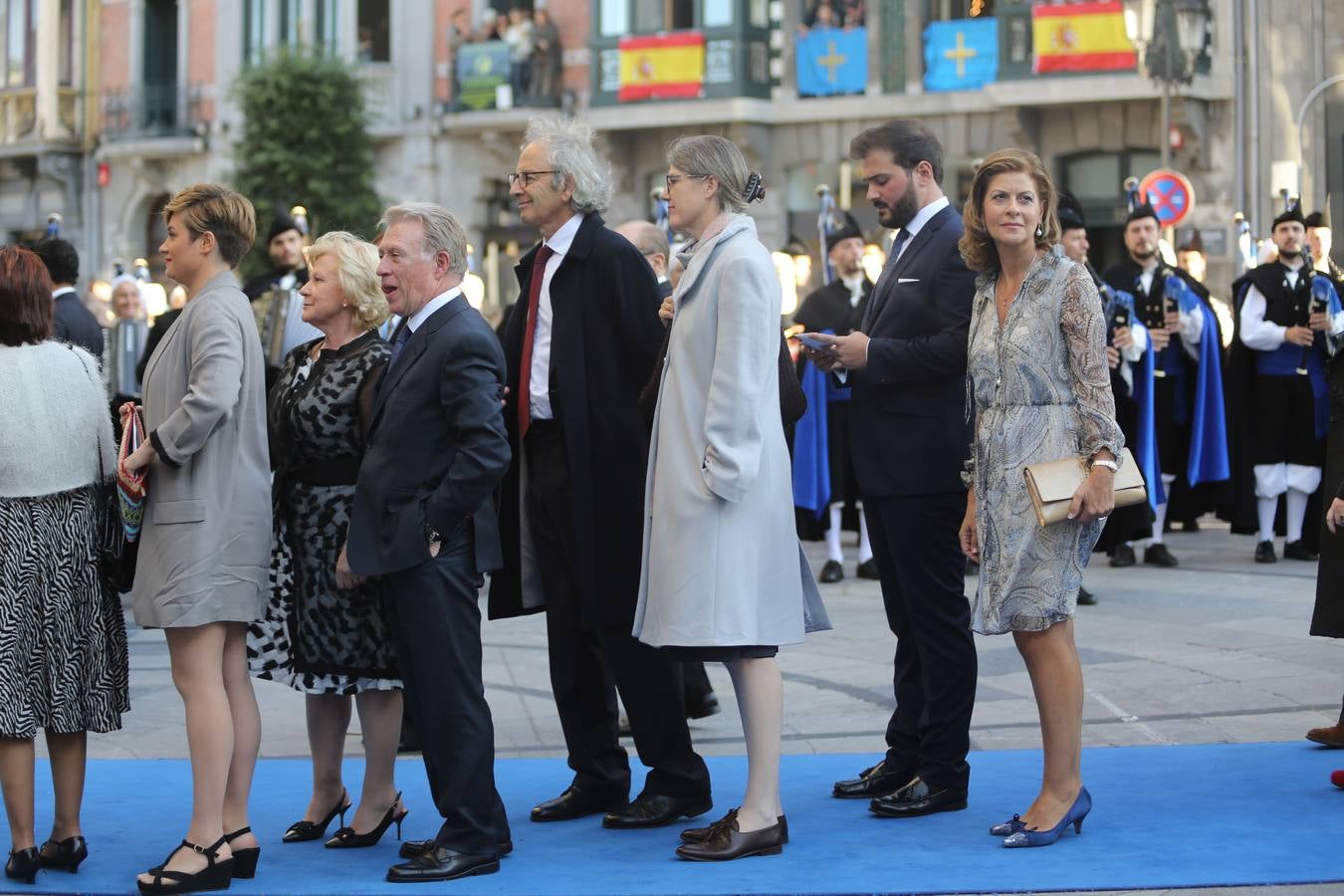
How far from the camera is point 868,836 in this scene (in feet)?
20.0

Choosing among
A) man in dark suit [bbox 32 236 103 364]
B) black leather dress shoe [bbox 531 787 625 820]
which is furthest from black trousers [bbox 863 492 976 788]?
man in dark suit [bbox 32 236 103 364]

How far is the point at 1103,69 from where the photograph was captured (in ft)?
84.3

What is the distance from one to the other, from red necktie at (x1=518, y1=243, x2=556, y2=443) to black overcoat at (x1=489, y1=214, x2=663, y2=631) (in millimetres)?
46

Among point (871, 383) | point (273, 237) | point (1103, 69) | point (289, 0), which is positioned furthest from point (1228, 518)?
point (289, 0)

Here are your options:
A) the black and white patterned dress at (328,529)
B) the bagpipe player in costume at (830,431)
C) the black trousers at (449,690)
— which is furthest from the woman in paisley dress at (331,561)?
the bagpipe player in costume at (830,431)

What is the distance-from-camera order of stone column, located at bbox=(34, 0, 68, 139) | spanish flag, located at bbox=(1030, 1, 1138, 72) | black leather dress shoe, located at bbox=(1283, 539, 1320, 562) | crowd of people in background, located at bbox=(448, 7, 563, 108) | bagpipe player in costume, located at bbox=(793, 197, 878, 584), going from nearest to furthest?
bagpipe player in costume, located at bbox=(793, 197, 878, 584) → black leather dress shoe, located at bbox=(1283, 539, 1320, 562) → spanish flag, located at bbox=(1030, 1, 1138, 72) → crowd of people in background, located at bbox=(448, 7, 563, 108) → stone column, located at bbox=(34, 0, 68, 139)

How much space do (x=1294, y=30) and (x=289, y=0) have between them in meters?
16.7

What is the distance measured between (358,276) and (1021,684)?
3.90 metres

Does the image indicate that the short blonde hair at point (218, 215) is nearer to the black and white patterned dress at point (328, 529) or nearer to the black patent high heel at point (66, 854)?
the black and white patterned dress at point (328, 529)

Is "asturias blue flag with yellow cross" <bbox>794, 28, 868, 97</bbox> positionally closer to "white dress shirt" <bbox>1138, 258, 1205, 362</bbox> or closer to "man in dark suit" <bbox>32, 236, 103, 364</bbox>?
"white dress shirt" <bbox>1138, 258, 1205, 362</bbox>

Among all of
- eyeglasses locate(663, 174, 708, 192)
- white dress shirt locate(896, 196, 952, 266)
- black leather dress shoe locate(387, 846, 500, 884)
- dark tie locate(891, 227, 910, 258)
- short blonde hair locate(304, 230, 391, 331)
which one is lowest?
black leather dress shoe locate(387, 846, 500, 884)

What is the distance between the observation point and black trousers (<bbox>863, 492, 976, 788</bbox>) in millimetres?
6340

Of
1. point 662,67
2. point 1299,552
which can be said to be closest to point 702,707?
point 1299,552

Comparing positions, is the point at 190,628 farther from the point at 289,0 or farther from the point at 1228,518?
the point at 289,0
